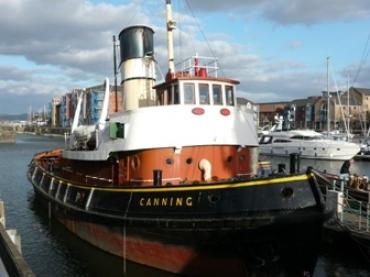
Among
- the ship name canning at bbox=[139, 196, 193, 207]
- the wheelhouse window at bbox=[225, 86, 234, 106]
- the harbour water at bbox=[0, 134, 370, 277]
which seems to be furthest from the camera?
the wheelhouse window at bbox=[225, 86, 234, 106]

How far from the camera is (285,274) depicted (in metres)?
12.2

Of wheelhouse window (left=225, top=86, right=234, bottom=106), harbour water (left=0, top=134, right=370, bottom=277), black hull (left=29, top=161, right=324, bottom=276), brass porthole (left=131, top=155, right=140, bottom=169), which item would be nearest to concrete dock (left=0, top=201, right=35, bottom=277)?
black hull (left=29, top=161, right=324, bottom=276)

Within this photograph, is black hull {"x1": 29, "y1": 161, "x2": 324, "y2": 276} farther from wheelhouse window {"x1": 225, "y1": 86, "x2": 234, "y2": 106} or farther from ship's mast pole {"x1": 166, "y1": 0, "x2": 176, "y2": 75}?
ship's mast pole {"x1": 166, "y1": 0, "x2": 176, "y2": 75}

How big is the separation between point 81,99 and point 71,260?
9.92 metres

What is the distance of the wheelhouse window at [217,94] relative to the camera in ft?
50.8

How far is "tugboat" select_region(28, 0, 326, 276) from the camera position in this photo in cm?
1193

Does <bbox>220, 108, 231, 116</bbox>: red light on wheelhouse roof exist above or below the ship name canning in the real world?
above

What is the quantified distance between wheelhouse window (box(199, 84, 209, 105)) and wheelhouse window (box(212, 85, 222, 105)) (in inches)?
8.4

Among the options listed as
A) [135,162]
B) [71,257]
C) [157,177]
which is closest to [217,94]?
[135,162]

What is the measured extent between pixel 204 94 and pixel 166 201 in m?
3.84

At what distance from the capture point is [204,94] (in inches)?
607

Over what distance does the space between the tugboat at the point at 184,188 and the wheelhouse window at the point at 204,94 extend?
0.10ft

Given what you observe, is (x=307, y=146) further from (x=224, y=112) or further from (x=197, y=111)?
Answer: (x=197, y=111)

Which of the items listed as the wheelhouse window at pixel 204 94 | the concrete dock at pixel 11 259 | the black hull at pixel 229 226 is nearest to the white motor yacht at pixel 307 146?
the wheelhouse window at pixel 204 94
